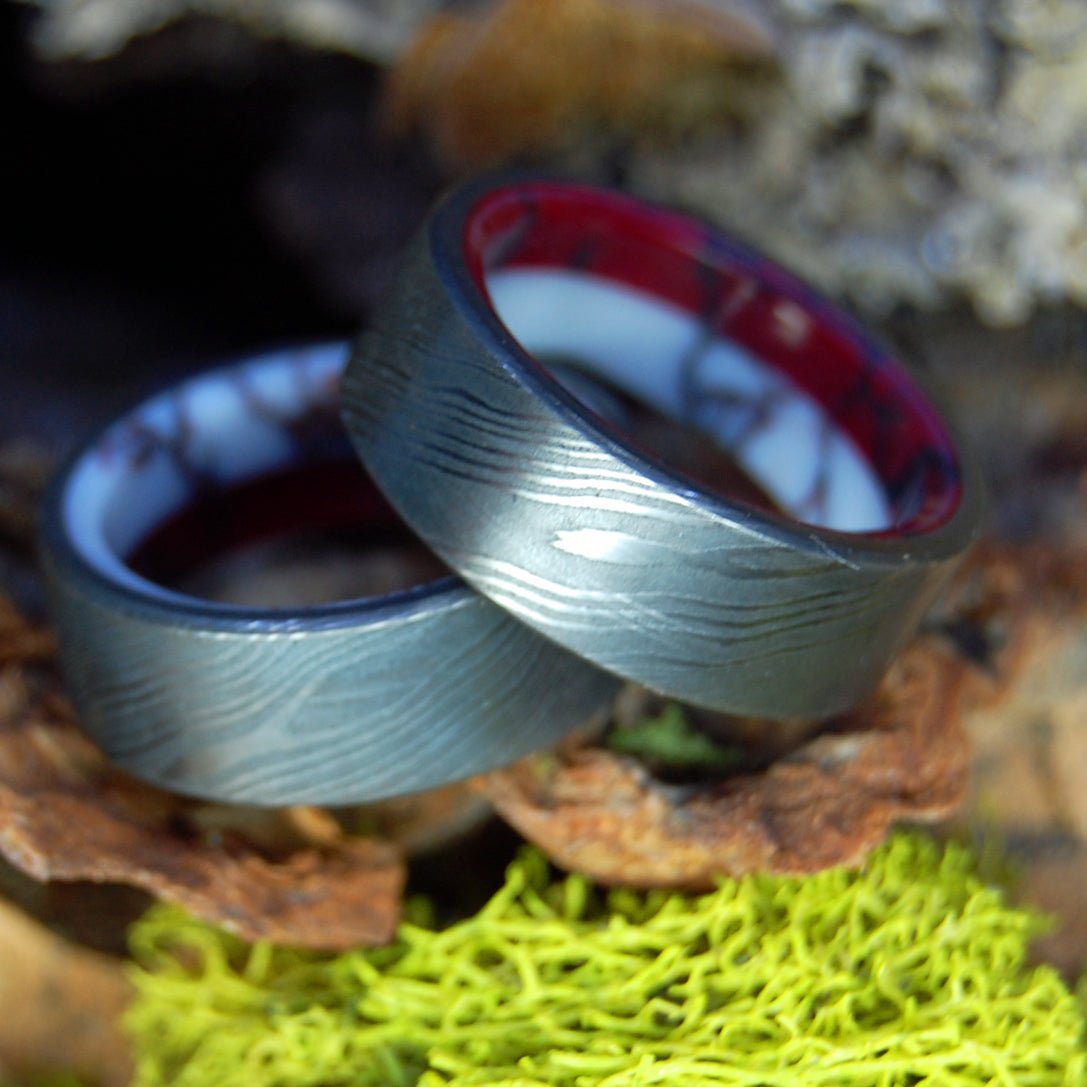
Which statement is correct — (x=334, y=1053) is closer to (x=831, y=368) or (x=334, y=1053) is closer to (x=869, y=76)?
(x=831, y=368)

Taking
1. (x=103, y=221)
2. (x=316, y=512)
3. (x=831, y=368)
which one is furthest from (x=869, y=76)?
(x=103, y=221)


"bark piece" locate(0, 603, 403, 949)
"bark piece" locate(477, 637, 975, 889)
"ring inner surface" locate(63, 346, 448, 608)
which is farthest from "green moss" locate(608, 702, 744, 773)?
"ring inner surface" locate(63, 346, 448, 608)

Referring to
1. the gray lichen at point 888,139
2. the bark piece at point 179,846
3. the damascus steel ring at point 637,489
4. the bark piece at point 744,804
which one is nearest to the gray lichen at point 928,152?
the gray lichen at point 888,139

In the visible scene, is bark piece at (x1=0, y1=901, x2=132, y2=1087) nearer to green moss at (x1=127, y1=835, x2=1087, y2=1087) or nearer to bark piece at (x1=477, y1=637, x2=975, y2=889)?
green moss at (x1=127, y1=835, x2=1087, y2=1087)

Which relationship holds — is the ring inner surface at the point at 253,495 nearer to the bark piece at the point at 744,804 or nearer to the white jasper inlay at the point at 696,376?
the white jasper inlay at the point at 696,376

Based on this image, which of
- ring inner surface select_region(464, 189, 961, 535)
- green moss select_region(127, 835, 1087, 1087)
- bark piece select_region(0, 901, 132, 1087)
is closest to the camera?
green moss select_region(127, 835, 1087, 1087)

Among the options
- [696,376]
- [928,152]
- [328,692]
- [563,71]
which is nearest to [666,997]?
[328,692]

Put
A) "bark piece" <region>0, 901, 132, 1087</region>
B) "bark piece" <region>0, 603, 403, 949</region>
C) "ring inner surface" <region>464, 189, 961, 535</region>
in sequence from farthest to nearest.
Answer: "ring inner surface" <region>464, 189, 961, 535</region>
"bark piece" <region>0, 901, 132, 1087</region>
"bark piece" <region>0, 603, 403, 949</region>

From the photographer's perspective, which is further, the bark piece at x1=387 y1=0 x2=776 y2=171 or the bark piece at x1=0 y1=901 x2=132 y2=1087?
the bark piece at x1=387 y1=0 x2=776 y2=171
